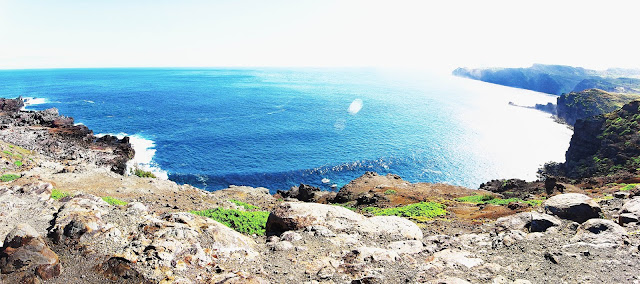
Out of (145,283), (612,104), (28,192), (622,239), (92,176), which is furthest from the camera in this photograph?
(612,104)

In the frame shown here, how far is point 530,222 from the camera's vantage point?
1761cm

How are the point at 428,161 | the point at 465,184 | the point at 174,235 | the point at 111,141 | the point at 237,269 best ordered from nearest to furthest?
the point at 237,269, the point at 174,235, the point at 465,184, the point at 111,141, the point at 428,161

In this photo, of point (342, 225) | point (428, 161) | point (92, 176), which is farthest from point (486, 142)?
point (92, 176)

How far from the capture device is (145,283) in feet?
35.7

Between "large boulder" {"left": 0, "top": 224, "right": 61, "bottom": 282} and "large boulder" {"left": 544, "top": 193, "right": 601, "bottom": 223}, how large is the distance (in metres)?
24.7

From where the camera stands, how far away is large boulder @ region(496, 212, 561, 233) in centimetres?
1686

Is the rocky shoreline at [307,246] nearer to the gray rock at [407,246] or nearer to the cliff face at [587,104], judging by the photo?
the gray rock at [407,246]

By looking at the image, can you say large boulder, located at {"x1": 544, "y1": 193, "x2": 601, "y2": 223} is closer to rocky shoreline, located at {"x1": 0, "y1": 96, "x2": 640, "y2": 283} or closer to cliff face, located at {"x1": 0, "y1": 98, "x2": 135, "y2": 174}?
rocky shoreline, located at {"x1": 0, "y1": 96, "x2": 640, "y2": 283}

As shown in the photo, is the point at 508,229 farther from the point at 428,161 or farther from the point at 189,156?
the point at 189,156

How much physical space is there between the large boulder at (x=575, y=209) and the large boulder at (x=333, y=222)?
8495 mm

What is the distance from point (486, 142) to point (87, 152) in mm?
102651

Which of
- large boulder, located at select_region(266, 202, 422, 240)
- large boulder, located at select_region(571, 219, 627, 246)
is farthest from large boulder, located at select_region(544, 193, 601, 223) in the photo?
large boulder, located at select_region(266, 202, 422, 240)

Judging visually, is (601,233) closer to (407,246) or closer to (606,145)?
(407,246)

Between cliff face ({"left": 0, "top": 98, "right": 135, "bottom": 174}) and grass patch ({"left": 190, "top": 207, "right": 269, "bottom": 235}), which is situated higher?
grass patch ({"left": 190, "top": 207, "right": 269, "bottom": 235})
